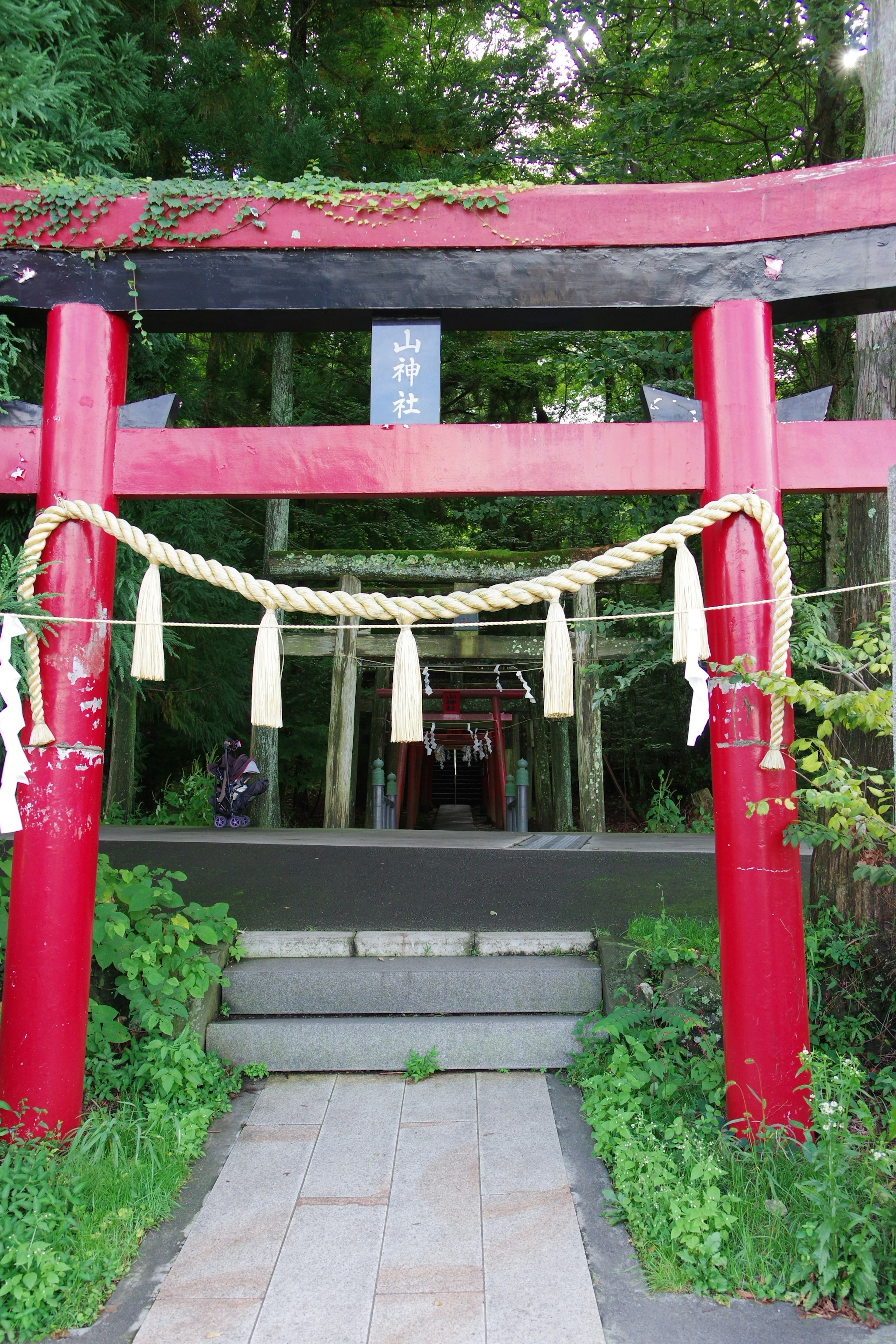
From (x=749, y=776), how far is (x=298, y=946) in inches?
103

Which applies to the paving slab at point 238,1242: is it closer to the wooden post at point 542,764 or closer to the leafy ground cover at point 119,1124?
the leafy ground cover at point 119,1124

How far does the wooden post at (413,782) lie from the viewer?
1527 centimetres

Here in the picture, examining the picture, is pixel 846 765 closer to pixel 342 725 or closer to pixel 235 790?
pixel 342 725

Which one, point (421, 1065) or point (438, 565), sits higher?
point (438, 565)

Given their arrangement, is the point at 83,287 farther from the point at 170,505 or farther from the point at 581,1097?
the point at 170,505

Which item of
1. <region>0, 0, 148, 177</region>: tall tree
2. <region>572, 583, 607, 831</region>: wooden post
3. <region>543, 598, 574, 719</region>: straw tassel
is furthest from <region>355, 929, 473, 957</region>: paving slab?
<region>572, 583, 607, 831</region>: wooden post

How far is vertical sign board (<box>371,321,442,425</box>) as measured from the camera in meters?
3.32

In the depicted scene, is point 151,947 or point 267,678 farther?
point 151,947

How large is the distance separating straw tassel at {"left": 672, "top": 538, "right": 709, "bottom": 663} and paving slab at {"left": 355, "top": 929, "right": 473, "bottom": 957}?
2186 mm

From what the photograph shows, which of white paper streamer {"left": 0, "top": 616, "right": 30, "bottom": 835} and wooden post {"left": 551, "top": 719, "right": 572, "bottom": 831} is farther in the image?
wooden post {"left": 551, "top": 719, "right": 572, "bottom": 831}

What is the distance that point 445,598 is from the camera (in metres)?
2.93

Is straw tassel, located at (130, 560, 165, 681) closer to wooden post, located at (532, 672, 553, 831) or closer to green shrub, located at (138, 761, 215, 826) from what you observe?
green shrub, located at (138, 761, 215, 826)

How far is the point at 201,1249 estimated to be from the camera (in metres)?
2.71

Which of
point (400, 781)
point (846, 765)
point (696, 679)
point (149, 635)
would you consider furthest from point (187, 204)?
point (400, 781)
